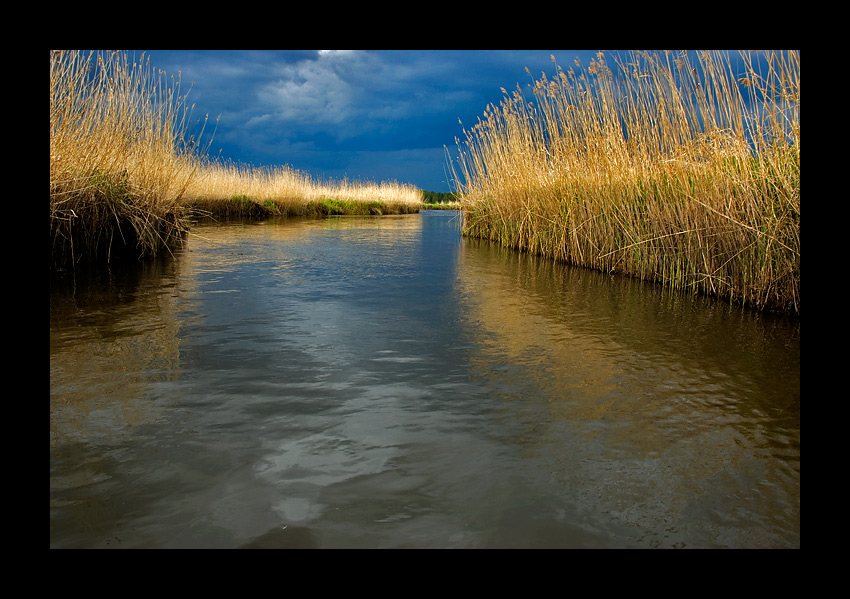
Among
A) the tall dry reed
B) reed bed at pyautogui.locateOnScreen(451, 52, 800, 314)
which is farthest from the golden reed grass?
reed bed at pyautogui.locateOnScreen(451, 52, 800, 314)

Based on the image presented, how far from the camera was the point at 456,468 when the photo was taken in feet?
4.74

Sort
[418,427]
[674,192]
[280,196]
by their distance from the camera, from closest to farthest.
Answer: [418,427] → [674,192] → [280,196]

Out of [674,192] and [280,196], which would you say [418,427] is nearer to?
[674,192]

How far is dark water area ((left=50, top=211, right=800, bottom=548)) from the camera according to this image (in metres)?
1.21

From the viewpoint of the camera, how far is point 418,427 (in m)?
1.71

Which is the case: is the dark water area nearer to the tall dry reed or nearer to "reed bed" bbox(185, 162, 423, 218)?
the tall dry reed

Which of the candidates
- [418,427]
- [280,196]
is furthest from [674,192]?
[280,196]

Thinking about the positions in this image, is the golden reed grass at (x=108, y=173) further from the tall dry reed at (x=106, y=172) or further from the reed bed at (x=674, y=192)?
the reed bed at (x=674, y=192)

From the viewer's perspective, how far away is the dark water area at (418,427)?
3.96 feet
